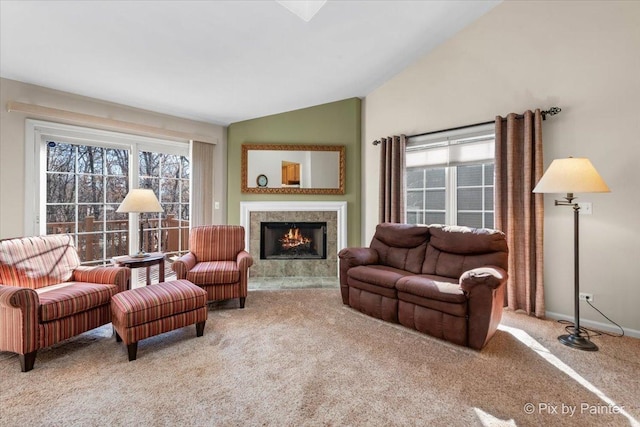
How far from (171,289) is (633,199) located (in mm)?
4107

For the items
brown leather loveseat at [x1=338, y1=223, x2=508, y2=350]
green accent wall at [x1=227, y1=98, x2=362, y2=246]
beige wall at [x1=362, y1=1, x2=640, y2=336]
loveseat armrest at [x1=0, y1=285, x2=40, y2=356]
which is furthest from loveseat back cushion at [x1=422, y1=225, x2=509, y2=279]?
loveseat armrest at [x1=0, y1=285, x2=40, y2=356]

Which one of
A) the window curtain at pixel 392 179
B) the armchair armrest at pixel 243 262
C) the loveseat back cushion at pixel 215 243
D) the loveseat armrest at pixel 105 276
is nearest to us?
the loveseat armrest at pixel 105 276

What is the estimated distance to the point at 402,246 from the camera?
11.3ft

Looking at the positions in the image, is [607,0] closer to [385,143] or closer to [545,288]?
[385,143]

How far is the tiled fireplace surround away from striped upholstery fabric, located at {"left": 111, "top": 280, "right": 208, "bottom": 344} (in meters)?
2.09

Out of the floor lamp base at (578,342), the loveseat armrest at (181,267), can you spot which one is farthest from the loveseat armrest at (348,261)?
the floor lamp base at (578,342)

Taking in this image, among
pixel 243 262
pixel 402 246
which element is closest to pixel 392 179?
pixel 402 246

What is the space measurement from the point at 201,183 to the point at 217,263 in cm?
165

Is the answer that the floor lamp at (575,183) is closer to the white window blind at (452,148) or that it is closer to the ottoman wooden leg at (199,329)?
the white window blind at (452,148)

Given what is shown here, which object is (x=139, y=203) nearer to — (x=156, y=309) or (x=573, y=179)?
(x=156, y=309)

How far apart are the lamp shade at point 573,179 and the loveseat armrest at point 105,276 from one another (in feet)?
12.4

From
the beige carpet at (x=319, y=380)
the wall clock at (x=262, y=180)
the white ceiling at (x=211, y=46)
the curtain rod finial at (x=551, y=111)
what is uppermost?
the white ceiling at (x=211, y=46)

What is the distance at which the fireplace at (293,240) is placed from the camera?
15.7 feet

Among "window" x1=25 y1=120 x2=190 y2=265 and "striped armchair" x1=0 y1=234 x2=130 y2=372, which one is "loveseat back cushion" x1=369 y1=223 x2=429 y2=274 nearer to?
"striped armchair" x1=0 y1=234 x2=130 y2=372
